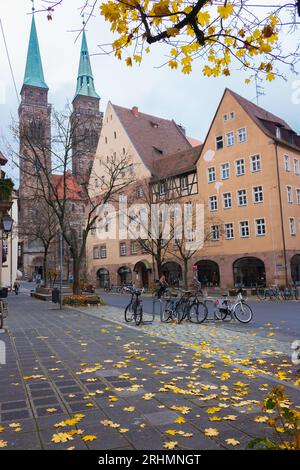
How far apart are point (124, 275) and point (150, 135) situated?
703 inches

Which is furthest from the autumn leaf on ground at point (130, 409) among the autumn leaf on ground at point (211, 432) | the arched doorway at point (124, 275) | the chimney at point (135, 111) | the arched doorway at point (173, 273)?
the chimney at point (135, 111)

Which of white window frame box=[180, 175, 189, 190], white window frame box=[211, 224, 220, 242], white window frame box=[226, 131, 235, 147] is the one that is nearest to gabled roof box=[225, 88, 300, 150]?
white window frame box=[226, 131, 235, 147]

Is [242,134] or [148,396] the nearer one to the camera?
[148,396]

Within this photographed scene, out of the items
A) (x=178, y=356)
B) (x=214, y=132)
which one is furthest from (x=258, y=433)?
(x=214, y=132)

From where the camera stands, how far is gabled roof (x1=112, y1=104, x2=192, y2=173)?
4774 cm

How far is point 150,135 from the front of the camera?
1998 inches

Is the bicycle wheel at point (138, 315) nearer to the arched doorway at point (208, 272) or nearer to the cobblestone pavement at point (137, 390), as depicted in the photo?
the cobblestone pavement at point (137, 390)

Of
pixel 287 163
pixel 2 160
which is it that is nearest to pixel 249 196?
pixel 287 163

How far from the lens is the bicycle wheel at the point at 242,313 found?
46.3 ft

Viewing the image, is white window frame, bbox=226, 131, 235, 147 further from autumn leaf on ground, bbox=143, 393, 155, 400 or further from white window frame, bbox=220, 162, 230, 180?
autumn leaf on ground, bbox=143, 393, 155, 400

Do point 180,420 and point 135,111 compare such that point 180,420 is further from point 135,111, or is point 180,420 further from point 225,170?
point 135,111

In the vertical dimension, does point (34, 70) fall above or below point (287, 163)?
above

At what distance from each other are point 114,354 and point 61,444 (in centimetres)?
427
